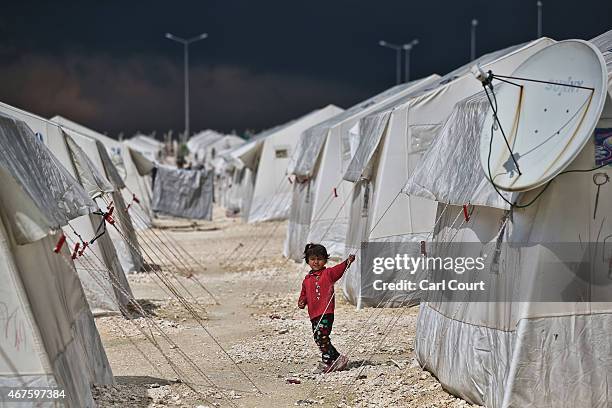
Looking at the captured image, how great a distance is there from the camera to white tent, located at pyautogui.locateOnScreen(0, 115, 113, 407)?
541 cm

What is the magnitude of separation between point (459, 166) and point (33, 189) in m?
3.54

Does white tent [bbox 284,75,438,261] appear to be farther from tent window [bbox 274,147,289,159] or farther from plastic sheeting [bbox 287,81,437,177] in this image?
tent window [bbox 274,147,289,159]

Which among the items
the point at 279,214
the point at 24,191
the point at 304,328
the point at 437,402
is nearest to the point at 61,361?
the point at 24,191

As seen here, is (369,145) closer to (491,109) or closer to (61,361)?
(491,109)

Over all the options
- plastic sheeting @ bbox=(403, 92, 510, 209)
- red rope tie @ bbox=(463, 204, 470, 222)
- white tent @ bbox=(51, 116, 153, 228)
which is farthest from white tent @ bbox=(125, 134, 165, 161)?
red rope tie @ bbox=(463, 204, 470, 222)

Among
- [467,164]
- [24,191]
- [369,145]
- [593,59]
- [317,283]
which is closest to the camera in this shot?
[24,191]

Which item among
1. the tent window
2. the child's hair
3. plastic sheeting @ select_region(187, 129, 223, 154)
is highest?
plastic sheeting @ select_region(187, 129, 223, 154)

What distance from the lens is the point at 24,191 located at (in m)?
5.46

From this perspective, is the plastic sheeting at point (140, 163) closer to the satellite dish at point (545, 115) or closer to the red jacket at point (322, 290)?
the red jacket at point (322, 290)

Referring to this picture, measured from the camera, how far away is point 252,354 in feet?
31.6

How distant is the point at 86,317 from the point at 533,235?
12.3 feet

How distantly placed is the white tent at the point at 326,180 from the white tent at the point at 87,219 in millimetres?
4481

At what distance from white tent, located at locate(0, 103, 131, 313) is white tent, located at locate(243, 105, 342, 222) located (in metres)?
16.4

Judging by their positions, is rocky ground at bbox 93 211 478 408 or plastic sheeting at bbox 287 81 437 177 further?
plastic sheeting at bbox 287 81 437 177
